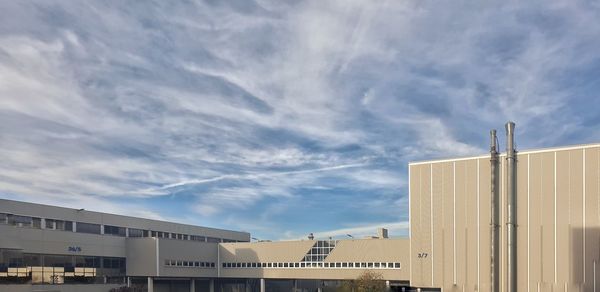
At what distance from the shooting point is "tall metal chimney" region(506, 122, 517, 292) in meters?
52.3

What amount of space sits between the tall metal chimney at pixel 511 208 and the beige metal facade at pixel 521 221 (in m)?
0.43

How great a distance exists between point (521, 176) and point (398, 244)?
55.2 feet

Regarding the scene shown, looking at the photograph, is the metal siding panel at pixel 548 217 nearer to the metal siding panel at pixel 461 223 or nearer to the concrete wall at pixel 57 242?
the metal siding panel at pixel 461 223

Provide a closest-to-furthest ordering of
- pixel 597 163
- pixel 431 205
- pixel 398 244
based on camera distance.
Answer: pixel 597 163 < pixel 431 205 < pixel 398 244

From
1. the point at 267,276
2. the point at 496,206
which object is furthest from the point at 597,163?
the point at 267,276

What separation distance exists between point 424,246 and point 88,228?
37.0 m

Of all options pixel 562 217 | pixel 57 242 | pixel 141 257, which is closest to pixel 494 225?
pixel 562 217

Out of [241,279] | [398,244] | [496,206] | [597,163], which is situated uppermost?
[597,163]

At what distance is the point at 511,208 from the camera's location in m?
52.8

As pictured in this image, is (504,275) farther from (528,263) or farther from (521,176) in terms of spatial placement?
(521,176)

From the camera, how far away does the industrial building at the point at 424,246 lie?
5069 cm

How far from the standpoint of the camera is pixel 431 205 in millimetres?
57438

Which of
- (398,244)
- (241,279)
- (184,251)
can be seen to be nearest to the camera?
(398,244)

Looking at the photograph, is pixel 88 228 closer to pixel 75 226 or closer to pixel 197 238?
pixel 75 226
